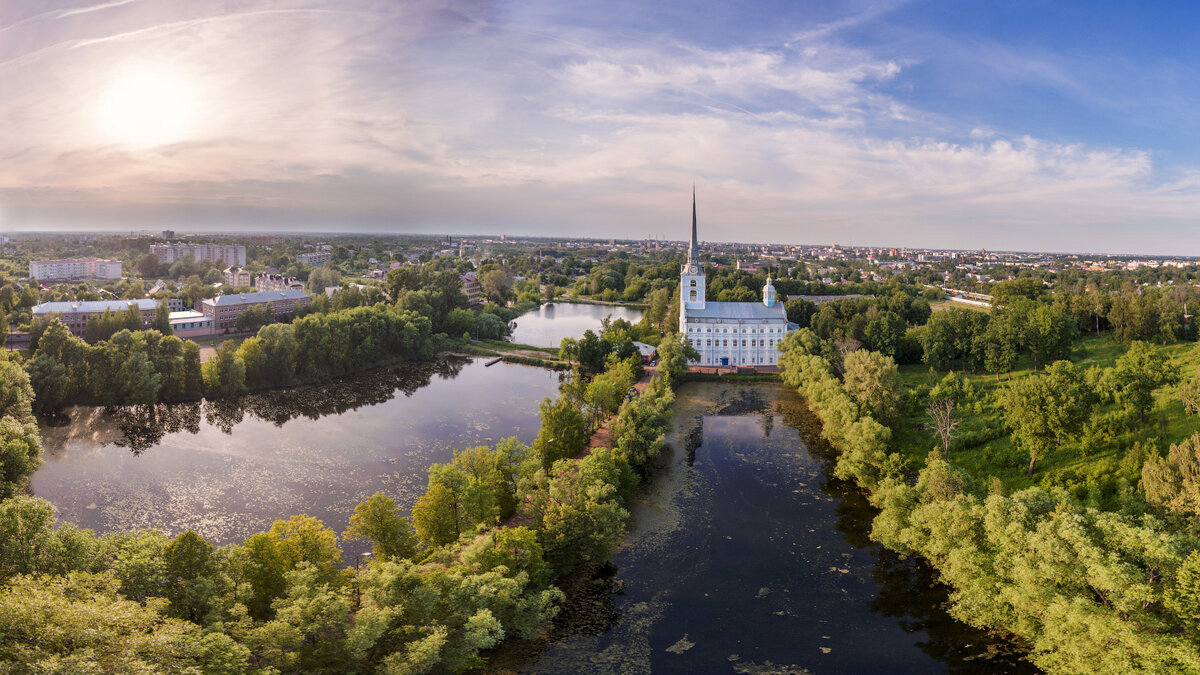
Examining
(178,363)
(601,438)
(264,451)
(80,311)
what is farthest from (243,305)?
(601,438)

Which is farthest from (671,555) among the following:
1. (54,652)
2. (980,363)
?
(980,363)

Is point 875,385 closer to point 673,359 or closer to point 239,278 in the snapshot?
point 673,359

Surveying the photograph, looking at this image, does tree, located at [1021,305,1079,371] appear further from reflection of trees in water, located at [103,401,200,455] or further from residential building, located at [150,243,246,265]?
residential building, located at [150,243,246,265]

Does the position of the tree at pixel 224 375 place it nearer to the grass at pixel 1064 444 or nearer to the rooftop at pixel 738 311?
the rooftop at pixel 738 311

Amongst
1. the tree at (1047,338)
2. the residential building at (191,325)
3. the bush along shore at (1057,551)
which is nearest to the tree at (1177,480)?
the bush along shore at (1057,551)

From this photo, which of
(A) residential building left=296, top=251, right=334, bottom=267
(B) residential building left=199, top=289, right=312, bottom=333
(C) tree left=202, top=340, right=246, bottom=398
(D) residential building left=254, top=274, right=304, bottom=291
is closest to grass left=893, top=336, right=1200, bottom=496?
(C) tree left=202, top=340, right=246, bottom=398
